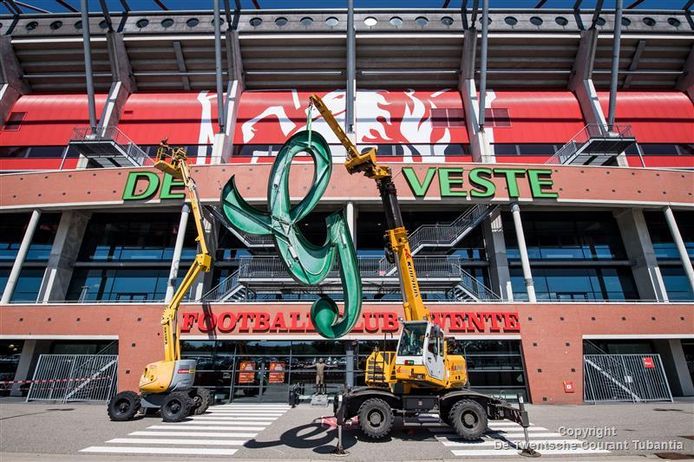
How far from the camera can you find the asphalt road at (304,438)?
8.63 metres

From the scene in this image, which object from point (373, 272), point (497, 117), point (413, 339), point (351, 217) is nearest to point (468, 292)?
point (373, 272)

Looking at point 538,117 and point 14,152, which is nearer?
point 14,152

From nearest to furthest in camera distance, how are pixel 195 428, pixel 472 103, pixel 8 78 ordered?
pixel 195 428 < pixel 472 103 < pixel 8 78

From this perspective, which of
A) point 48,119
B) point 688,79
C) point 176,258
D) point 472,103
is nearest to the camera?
point 176,258

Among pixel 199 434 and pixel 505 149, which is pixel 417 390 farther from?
pixel 505 149

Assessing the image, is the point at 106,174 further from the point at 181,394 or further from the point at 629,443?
the point at 629,443

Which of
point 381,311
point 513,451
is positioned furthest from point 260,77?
point 513,451

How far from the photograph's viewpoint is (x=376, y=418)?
34.3ft

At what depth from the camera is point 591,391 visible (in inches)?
725

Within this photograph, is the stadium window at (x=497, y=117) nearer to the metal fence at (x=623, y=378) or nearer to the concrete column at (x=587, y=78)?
Result: the concrete column at (x=587, y=78)

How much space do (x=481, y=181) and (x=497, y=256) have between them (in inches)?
194

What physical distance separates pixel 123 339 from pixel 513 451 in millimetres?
19437

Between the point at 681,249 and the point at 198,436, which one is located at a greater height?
the point at 681,249

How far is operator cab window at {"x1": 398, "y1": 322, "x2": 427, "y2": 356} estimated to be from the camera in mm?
10961
